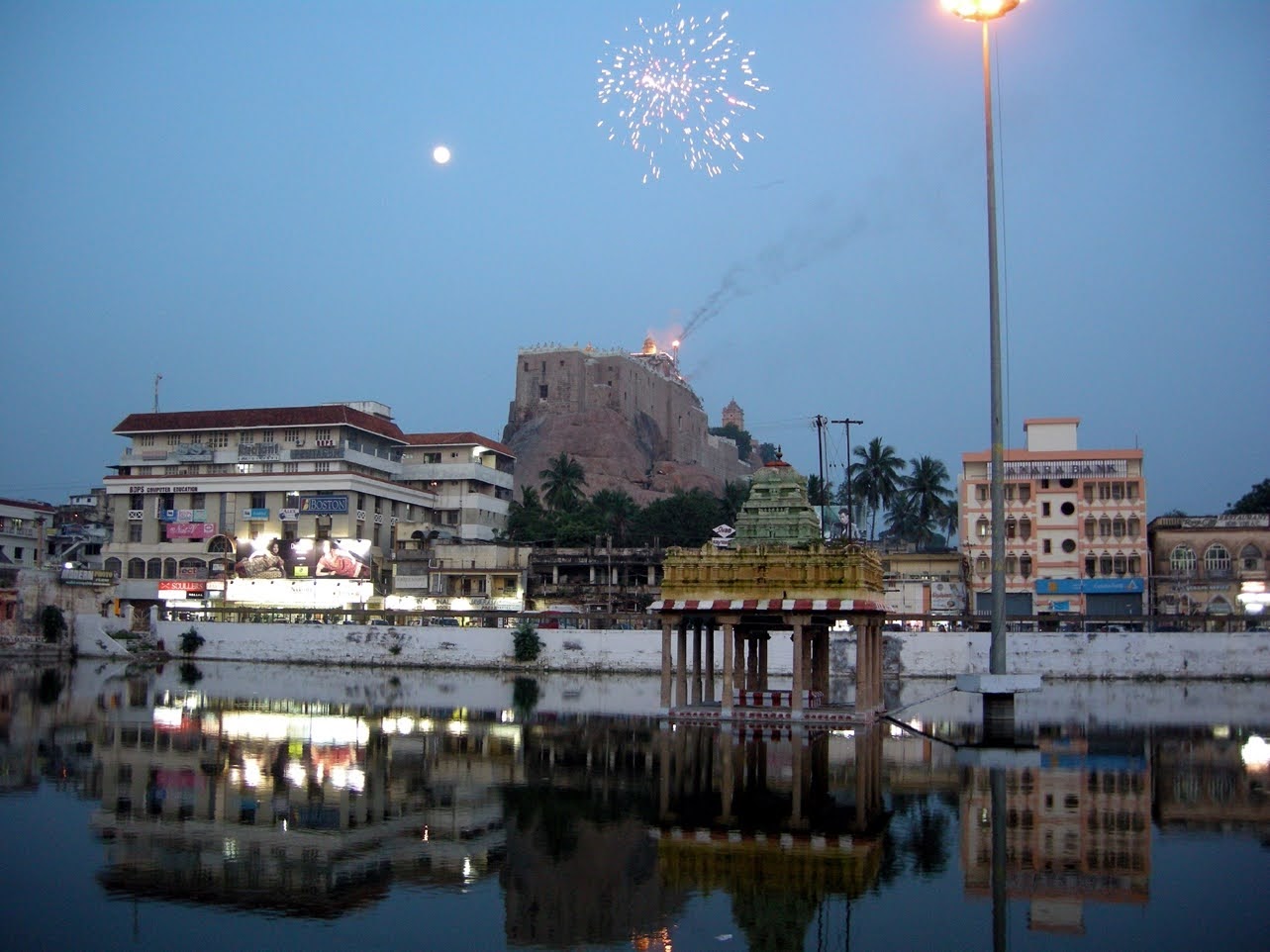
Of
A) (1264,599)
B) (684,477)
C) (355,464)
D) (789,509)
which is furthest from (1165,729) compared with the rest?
(684,477)

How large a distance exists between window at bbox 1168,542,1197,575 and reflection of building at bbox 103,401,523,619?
4799 centimetres

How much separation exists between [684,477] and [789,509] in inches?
4003

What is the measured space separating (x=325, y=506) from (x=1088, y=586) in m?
47.7

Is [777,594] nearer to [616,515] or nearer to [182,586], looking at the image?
[182,586]

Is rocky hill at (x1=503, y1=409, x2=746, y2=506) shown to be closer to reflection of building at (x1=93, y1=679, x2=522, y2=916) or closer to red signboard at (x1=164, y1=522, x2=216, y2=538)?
red signboard at (x1=164, y1=522, x2=216, y2=538)

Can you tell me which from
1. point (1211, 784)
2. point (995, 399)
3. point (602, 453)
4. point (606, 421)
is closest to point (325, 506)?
point (602, 453)

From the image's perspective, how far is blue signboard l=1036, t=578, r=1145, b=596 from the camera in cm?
6888

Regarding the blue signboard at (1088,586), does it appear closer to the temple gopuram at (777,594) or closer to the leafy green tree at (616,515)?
the temple gopuram at (777,594)

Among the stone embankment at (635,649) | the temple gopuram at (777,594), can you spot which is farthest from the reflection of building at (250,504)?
the temple gopuram at (777,594)

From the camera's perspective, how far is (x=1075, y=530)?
7025 centimetres

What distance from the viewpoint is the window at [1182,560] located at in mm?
71188

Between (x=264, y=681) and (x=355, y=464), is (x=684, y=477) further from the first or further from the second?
(x=264, y=681)

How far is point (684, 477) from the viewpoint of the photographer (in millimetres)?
137625

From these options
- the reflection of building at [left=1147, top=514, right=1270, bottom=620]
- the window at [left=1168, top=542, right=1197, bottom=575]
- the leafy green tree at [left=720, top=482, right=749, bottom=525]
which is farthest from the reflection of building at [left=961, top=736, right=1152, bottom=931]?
the leafy green tree at [left=720, top=482, right=749, bottom=525]
